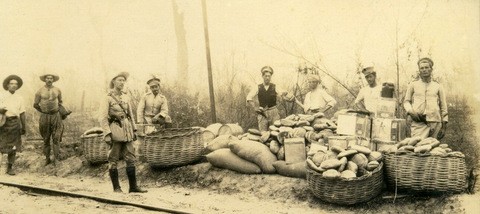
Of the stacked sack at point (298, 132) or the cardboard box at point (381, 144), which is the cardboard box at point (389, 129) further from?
the stacked sack at point (298, 132)

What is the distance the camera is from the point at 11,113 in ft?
24.0

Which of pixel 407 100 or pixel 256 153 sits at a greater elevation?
pixel 407 100

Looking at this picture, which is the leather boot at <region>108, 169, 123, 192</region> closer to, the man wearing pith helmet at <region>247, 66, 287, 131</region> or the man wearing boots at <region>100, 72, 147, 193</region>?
the man wearing boots at <region>100, 72, 147, 193</region>

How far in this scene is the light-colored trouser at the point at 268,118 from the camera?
6625mm

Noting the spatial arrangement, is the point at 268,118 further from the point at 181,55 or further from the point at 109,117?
the point at 181,55

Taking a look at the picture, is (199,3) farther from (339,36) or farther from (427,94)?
(427,94)

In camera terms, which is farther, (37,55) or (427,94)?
(37,55)

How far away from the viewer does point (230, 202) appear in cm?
526

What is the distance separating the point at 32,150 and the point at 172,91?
9.33ft

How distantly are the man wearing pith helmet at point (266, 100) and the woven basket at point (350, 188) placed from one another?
2057mm

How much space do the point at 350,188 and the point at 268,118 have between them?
232 centimetres

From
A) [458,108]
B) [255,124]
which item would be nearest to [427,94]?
[458,108]

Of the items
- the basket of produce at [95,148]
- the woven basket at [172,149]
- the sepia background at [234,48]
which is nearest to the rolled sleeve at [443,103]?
the sepia background at [234,48]

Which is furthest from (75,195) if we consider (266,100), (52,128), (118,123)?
(266,100)
